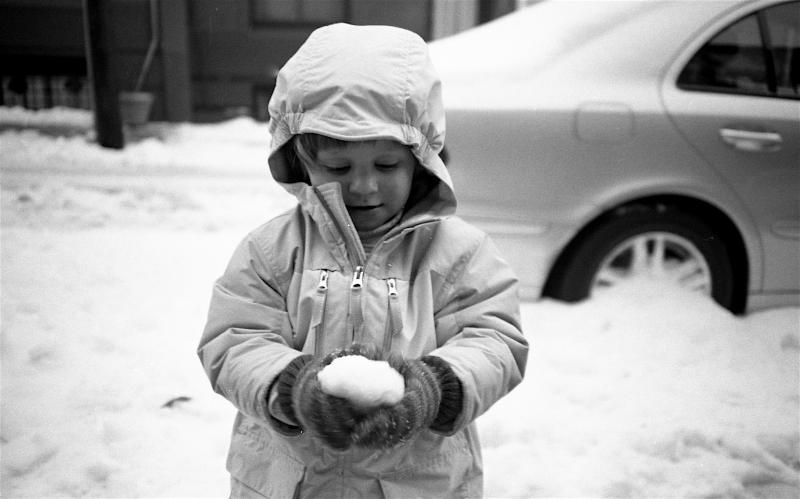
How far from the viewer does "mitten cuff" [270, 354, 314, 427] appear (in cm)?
123

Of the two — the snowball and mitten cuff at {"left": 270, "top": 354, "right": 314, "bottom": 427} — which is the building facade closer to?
mitten cuff at {"left": 270, "top": 354, "right": 314, "bottom": 427}

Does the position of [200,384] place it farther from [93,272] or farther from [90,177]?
[90,177]

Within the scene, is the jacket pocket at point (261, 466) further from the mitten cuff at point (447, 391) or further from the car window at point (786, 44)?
the car window at point (786, 44)

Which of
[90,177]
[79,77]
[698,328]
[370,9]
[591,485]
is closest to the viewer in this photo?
[591,485]

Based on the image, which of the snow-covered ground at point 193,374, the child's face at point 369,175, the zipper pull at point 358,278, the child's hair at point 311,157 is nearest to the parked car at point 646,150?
the snow-covered ground at point 193,374

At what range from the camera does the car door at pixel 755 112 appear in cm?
306

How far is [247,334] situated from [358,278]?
241 millimetres

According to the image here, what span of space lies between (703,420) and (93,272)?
Result: 2853 mm

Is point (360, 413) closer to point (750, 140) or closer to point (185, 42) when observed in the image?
point (750, 140)

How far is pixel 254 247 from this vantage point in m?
1.44

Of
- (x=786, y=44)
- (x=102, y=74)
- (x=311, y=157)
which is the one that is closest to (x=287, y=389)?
(x=311, y=157)

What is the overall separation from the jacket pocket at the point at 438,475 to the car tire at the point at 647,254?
1.85 m

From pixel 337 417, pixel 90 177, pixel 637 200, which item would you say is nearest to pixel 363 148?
pixel 337 417

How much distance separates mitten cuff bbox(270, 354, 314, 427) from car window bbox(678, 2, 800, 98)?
2525mm
